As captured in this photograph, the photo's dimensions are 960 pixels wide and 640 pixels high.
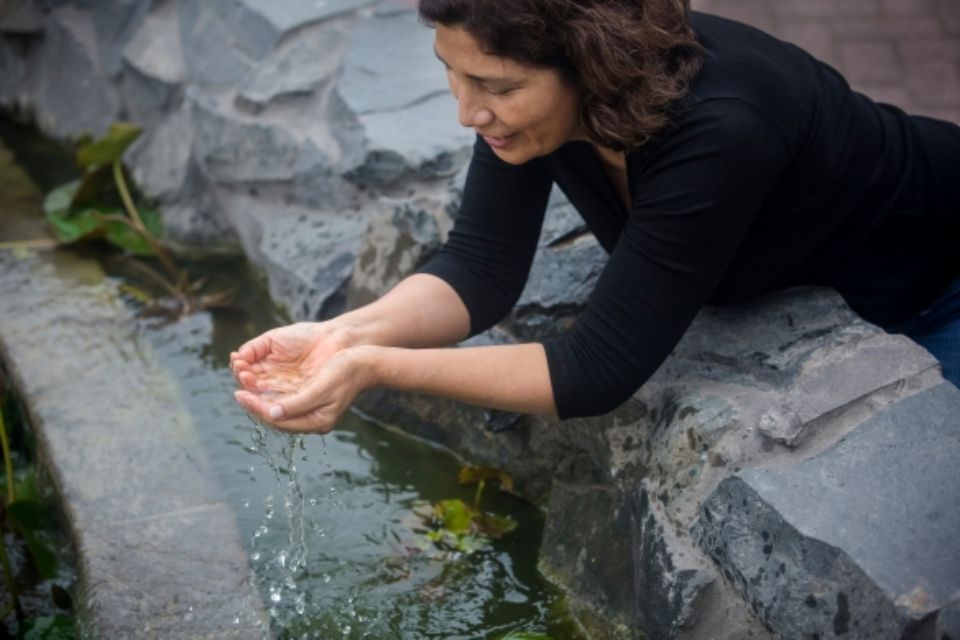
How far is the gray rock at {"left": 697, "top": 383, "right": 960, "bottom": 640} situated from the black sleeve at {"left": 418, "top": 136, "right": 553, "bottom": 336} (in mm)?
634

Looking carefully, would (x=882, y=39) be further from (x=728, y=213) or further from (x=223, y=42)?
(x=728, y=213)

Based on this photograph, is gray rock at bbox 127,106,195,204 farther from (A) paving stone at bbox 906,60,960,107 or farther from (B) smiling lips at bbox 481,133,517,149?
(A) paving stone at bbox 906,60,960,107

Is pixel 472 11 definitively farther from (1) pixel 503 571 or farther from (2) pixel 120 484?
(2) pixel 120 484

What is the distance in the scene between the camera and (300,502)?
98.7 inches

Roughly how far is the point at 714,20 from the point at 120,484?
60.4 inches

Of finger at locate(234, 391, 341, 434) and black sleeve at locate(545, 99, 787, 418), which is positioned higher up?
black sleeve at locate(545, 99, 787, 418)

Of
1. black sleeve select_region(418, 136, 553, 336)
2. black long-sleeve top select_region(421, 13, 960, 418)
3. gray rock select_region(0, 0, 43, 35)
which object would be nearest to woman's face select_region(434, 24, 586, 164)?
black long-sleeve top select_region(421, 13, 960, 418)

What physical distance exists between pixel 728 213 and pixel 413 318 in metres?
0.68

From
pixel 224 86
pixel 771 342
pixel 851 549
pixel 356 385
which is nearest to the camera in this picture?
pixel 851 549

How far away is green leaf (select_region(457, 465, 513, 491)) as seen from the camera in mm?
2807

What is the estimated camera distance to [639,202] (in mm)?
1952

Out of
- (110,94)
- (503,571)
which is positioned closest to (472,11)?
(503,571)

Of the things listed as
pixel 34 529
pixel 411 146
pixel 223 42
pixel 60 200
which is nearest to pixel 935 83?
pixel 411 146

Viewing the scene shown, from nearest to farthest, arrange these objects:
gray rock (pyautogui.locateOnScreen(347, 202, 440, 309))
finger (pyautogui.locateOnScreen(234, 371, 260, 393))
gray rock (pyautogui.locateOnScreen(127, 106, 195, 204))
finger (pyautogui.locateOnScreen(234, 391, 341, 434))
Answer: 1. finger (pyautogui.locateOnScreen(234, 391, 341, 434))
2. finger (pyautogui.locateOnScreen(234, 371, 260, 393))
3. gray rock (pyautogui.locateOnScreen(347, 202, 440, 309))
4. gray rock (pyautogui.locateOnScreen(127, 106, 195, 204))
